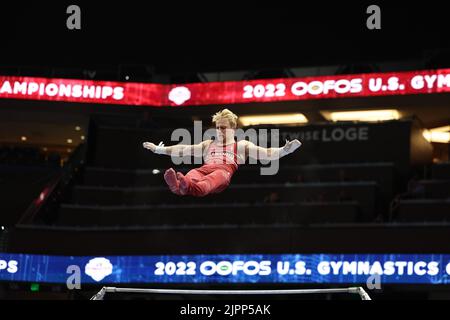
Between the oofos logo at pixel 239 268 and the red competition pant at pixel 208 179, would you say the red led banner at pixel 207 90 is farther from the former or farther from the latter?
the red competition pant at pixel 208 179

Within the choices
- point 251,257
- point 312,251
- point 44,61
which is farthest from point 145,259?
point 44,61

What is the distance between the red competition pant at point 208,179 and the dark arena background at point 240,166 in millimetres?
13064

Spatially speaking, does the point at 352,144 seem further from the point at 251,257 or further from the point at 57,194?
the point at 57,194

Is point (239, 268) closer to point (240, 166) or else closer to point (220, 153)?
point (240, 166)

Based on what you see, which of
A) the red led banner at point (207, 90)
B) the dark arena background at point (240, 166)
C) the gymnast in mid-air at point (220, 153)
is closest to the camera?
the gymnast in mid-air at point (220, 153)

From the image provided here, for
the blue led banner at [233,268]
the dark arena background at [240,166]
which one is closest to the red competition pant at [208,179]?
the dark arena background at [240,166]

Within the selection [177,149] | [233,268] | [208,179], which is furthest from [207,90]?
[208,179]

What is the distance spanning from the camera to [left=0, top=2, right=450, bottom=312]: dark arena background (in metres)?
25.8

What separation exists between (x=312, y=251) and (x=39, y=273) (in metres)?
8.56

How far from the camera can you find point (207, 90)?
34.2 metres

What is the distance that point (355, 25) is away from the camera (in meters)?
33.7

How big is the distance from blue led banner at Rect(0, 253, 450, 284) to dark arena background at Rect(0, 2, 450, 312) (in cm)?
4

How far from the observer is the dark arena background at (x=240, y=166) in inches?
1017

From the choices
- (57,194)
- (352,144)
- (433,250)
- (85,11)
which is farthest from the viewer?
(85,11)
